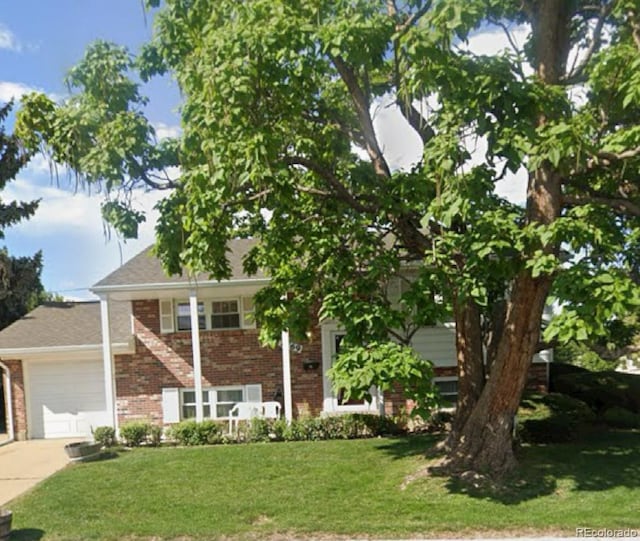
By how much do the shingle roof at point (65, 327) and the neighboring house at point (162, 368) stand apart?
0.06 m

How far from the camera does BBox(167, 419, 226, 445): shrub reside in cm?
1257

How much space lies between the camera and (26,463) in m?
11.7

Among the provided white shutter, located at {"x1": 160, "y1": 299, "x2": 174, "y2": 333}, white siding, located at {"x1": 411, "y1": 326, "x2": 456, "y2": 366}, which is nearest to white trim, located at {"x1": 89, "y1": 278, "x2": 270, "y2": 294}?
white shutter, located at {"x1": 160, "y1": 299, "x2": 174, "y2": 333}

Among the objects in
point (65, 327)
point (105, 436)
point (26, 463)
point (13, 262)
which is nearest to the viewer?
point (26, 463)

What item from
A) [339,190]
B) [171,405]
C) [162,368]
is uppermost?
[339,190]

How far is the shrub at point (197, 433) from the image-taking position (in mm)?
12570

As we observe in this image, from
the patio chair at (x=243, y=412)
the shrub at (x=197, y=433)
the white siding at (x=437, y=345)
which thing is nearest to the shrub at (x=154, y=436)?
the shrub at (x=197, y=433)

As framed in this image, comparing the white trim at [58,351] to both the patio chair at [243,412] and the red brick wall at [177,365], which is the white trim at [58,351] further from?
the patio chair at [243,412]

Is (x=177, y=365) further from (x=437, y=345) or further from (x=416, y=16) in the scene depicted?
(x=416, y=16)

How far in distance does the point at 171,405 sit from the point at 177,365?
3.55 feet

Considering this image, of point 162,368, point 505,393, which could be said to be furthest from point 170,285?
point 505,393

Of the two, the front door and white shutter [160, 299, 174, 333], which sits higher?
white shutter [160, 299, 174, 333]

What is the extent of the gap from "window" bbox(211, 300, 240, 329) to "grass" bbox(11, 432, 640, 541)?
4922mm

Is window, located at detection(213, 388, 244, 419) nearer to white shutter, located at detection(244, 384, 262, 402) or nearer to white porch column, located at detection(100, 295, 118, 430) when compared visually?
white shutter, located at detection(244, 384, 262, 402)
